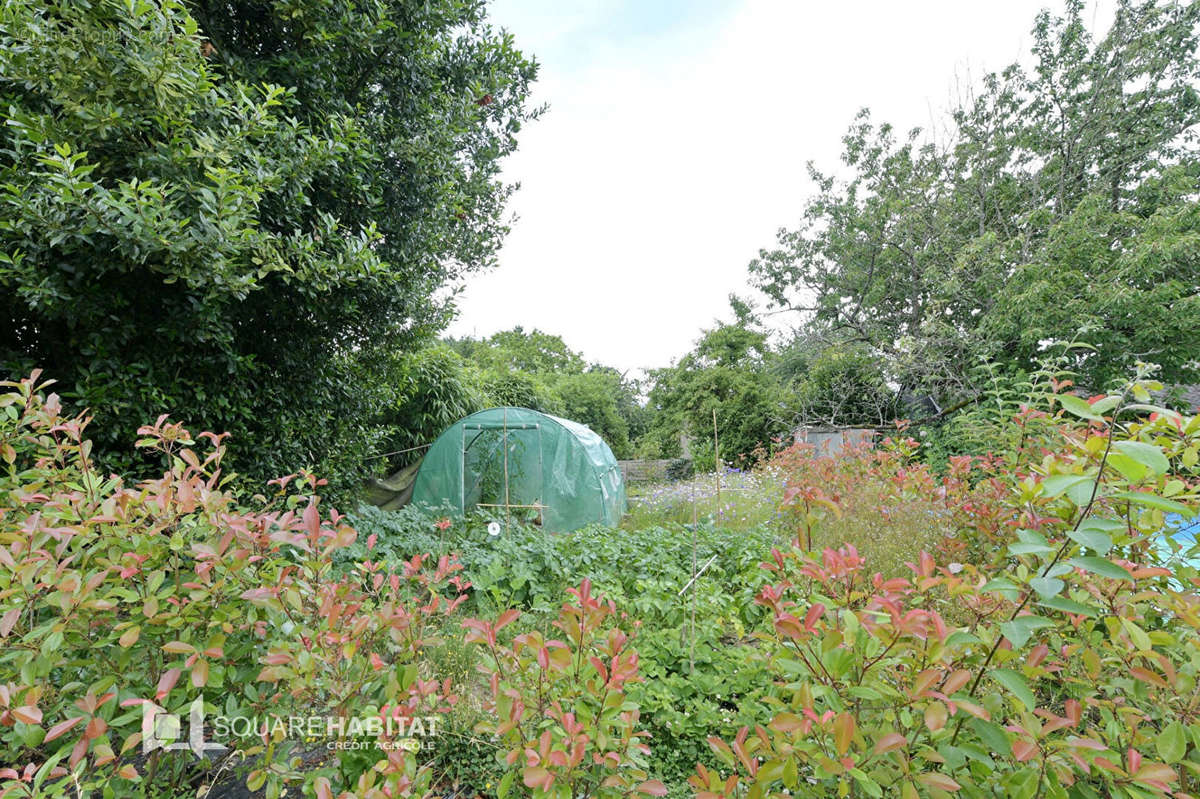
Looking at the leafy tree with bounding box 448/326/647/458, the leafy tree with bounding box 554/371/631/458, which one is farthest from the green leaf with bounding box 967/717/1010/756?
the leafy tree with bounding box 554/371/631/458

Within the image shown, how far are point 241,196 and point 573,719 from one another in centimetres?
272

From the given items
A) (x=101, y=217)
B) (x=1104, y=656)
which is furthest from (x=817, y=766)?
(x=101, y=217)

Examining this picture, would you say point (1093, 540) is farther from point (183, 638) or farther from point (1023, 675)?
point (183, 638)

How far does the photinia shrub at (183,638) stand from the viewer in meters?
0.94

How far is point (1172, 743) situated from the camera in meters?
0.74

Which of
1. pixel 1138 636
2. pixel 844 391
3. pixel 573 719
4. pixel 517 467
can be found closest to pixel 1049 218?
pixel 844 391

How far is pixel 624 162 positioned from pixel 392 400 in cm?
564

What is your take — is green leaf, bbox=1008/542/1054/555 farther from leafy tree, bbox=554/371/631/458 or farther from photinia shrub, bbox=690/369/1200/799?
leafy tree, bbox=554/371/631/458

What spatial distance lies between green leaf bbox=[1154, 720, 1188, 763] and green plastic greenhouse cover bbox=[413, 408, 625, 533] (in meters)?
5.55

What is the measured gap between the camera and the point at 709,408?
12.5m

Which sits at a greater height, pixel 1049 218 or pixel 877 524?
pixel 1049 218

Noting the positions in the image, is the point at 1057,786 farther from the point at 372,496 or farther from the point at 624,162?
the point at 624,162

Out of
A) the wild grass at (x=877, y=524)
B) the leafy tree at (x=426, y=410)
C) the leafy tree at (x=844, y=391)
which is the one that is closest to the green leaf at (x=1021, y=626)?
the wild grass at (x=877, y=524)

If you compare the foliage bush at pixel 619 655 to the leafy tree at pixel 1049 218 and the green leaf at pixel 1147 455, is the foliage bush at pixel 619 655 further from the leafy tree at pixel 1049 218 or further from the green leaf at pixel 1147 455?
the leafy tree at pixel 1049 218
